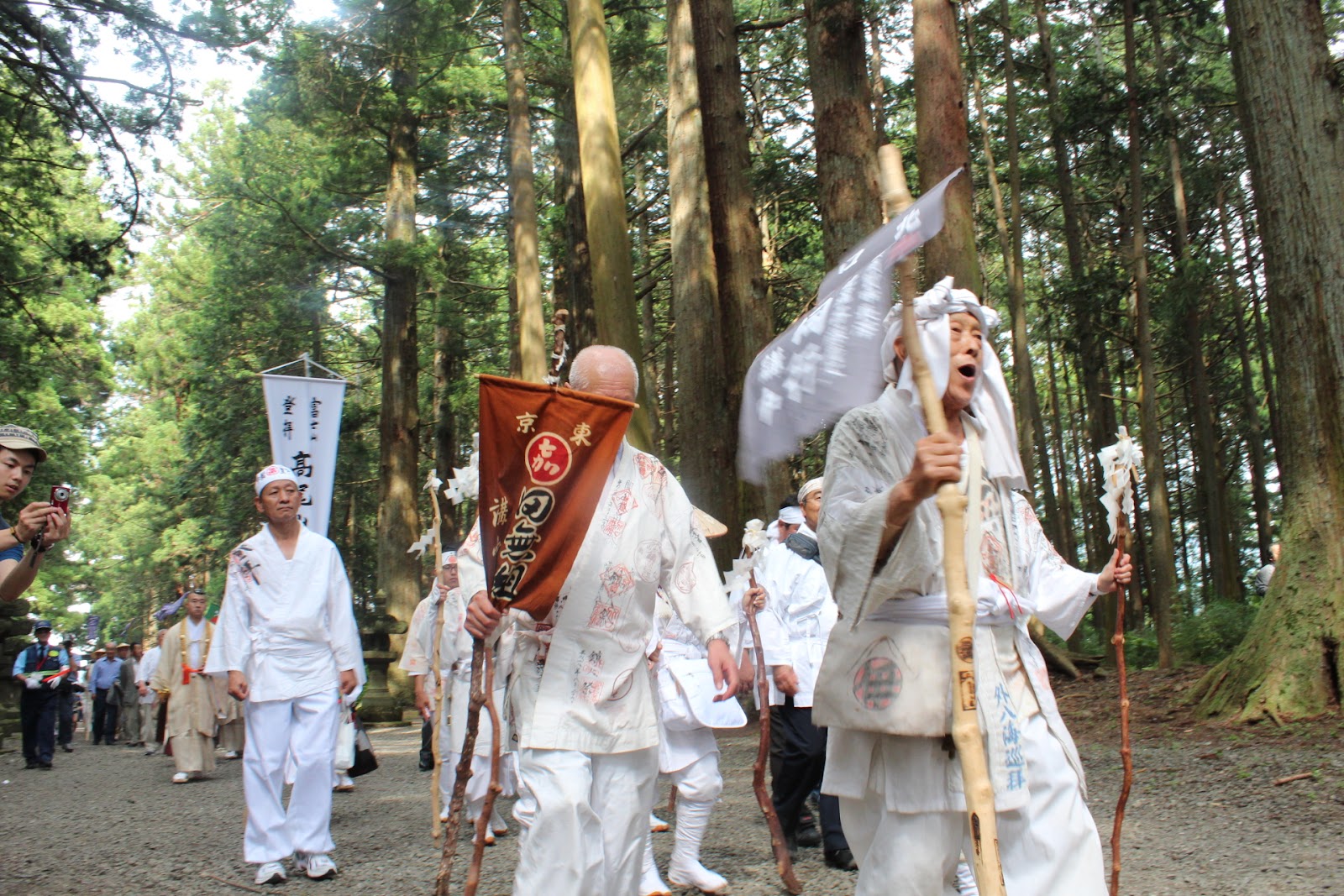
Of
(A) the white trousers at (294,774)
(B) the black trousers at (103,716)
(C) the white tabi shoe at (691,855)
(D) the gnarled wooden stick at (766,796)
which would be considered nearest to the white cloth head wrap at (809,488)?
(D) the gnarled wooden stick at (766,796)

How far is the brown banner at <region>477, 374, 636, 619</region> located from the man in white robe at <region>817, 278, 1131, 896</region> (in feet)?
4.32

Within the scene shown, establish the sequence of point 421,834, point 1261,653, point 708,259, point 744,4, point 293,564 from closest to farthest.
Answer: point 293,564 → point 421,834 → point 1261,653 → point 708,259 → point 744,4

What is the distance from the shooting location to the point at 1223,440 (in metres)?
31.1

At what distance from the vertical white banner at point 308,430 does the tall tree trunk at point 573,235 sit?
5376 mm

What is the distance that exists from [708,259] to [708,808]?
793 centimetres

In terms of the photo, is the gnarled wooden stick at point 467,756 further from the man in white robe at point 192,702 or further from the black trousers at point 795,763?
the man in white robe at point 192,702

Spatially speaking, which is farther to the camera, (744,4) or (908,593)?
(744,4)

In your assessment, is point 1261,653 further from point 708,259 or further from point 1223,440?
point 1223,440

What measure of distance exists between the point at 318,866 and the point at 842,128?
7.19m

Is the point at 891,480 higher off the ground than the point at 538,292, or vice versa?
the point at 538,292

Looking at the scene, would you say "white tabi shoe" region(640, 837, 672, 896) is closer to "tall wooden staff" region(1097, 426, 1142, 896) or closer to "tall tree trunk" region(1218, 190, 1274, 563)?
"tall wooden staff" region(1097, 426, 1142, 896)

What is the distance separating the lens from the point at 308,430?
11.1 meters

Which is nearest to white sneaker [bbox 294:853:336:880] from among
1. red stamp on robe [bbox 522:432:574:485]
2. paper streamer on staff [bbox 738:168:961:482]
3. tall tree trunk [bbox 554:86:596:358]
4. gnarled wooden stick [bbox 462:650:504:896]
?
gnarled wooden stick [bbox 462:650:504:896]

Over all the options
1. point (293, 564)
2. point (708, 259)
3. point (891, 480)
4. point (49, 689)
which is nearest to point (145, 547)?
point (49, 689)
